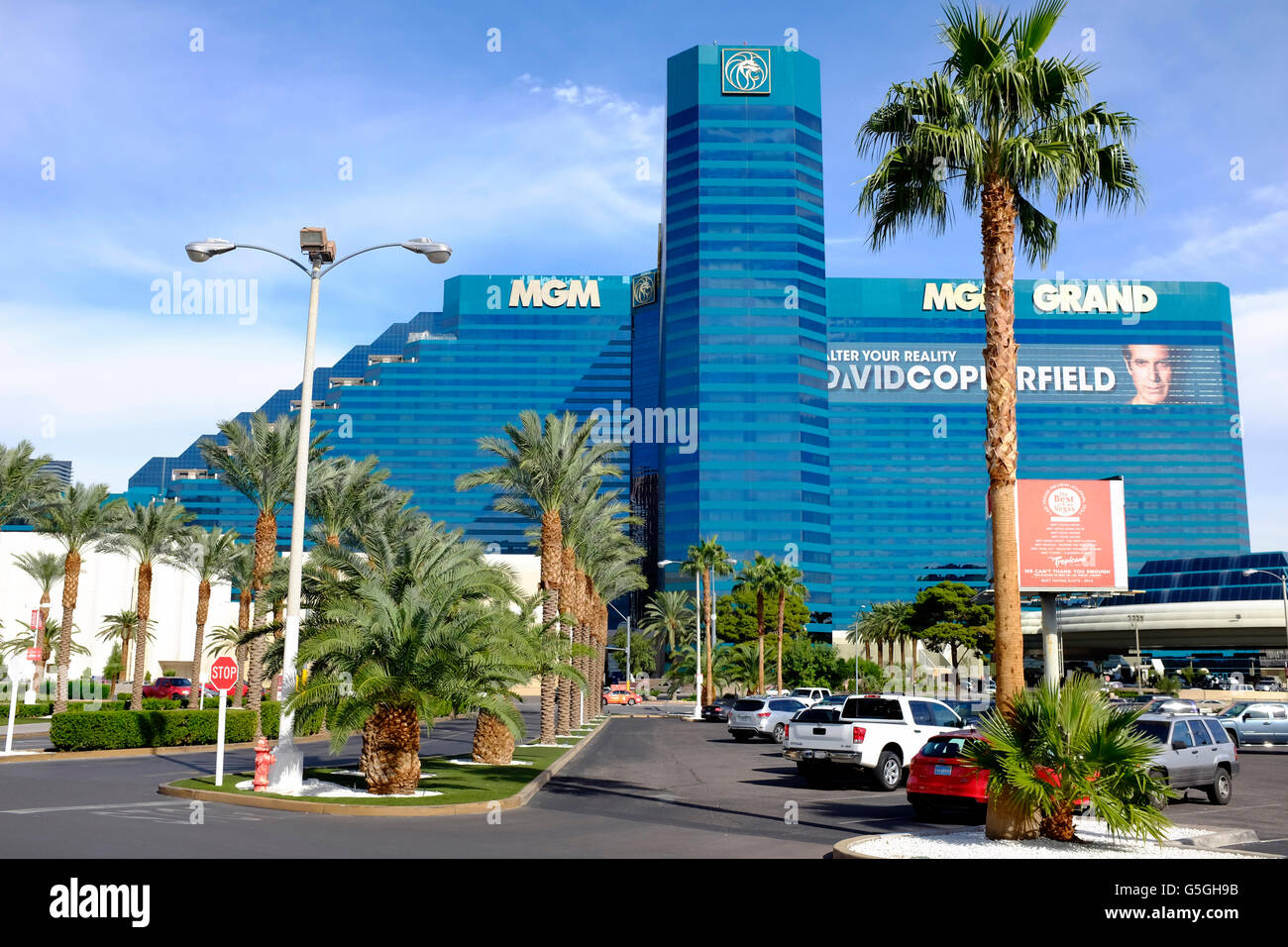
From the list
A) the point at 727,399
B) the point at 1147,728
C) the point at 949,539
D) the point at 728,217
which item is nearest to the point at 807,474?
the point at 727,399

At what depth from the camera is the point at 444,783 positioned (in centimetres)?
2053

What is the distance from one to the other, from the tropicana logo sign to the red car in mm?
173300

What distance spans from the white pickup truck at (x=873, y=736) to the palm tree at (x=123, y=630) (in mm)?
66018

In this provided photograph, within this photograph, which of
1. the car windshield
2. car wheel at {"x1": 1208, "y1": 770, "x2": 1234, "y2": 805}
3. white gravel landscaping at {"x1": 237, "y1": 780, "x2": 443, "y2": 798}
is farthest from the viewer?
car wheel at {"x1": 1208, "y1": 770, "x2": 1234, "y2": 805}

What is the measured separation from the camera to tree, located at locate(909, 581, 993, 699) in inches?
3499

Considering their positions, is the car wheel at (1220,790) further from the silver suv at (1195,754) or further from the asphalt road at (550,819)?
the asphalt road at (550,819)

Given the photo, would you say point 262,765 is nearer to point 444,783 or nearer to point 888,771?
point 444,783

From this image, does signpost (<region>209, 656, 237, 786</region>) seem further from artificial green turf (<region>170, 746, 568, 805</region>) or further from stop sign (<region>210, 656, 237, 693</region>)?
artificial green turf (<region>170, 746, 568, 805</region>)

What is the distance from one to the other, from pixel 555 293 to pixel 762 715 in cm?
15475

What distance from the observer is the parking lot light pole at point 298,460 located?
17.9 m

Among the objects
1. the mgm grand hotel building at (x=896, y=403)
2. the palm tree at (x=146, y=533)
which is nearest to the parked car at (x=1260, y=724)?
the palm tree at (x=146, y=533)

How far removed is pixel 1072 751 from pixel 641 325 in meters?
178

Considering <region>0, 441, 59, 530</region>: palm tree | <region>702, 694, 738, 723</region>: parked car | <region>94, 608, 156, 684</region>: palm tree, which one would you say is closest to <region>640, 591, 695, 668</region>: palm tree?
<region>94, 608, 156, 684</region>: palm tree

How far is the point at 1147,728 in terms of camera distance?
20.1m
